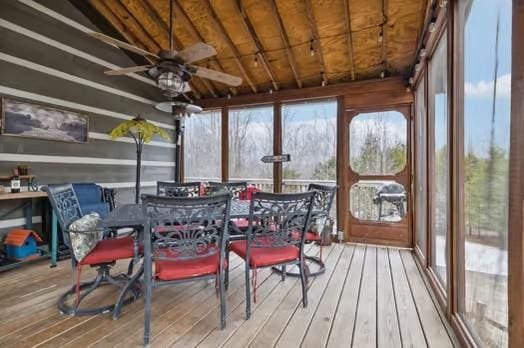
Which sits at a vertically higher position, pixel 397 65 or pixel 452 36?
pixel 397 65

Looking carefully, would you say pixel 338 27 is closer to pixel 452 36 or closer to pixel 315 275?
pixel 452 36

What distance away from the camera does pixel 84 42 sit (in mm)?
4277

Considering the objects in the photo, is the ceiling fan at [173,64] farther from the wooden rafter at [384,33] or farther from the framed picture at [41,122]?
the wooden rafter at [384,33]

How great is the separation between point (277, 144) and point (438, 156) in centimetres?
289

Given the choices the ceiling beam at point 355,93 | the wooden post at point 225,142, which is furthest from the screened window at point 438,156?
the wooden post at point 225,142

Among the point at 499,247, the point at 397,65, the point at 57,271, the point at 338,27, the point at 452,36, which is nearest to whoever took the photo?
the point at 499,247

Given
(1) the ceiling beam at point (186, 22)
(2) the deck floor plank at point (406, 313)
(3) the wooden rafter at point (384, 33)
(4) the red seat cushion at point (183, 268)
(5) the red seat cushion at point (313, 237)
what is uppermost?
(1) the ceiling beam at point (186, 22)

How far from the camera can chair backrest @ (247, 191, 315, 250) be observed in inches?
87.9

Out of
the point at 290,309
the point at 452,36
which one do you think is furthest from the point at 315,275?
the point at 452,36

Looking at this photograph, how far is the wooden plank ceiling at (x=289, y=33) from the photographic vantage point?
11.6 feet

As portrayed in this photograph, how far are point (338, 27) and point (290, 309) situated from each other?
11.8ft

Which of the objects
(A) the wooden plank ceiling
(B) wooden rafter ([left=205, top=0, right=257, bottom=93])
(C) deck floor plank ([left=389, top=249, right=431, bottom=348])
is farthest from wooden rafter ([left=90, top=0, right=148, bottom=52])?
(C) deck floor plank ([left=389, top=249, right=431, bottom=348])

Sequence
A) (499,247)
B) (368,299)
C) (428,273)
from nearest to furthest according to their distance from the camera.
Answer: (499,247) < (368,299) < (428,273)

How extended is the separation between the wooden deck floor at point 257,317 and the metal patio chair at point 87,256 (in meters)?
0.10
